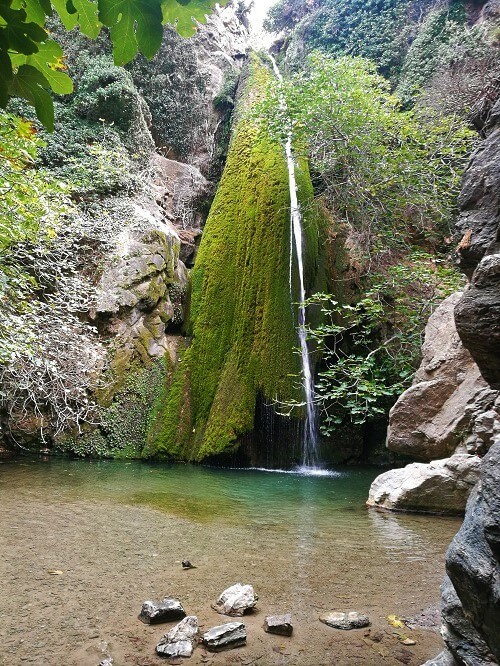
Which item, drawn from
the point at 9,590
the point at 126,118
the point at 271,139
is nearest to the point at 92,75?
Answer: the point at 126,118

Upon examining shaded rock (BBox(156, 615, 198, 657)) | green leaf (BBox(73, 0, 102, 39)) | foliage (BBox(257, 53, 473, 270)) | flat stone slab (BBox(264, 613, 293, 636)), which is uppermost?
foliage (BBox(257, 53, 473, 270))

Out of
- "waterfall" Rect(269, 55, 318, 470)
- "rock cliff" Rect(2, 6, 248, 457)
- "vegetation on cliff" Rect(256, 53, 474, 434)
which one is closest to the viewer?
"vegetation on cliff" Rect(256, 53, 474, 434)

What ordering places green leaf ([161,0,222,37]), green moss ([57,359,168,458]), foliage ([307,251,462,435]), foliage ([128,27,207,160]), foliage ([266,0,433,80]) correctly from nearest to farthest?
green leaf ([161,0,222,37]) < foliage ([307,251,462,435]) < green moss ([57,359,168,458]) < foliage ([266,0,433,80]) < foliage ([128,27,207,160])

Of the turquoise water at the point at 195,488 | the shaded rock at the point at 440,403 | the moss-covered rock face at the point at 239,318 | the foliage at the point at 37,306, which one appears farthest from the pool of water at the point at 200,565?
the moss-covered rock face at the point at 239,318

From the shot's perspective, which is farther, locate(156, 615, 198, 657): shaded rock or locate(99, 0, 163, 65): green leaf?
locate(156, 615, 198, 657): shaded rock

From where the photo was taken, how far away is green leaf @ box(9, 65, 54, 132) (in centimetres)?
98

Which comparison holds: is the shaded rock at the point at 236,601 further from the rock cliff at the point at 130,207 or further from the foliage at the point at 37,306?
the rock cliff at the point at 130,207

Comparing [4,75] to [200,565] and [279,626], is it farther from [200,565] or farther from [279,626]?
[200,565]

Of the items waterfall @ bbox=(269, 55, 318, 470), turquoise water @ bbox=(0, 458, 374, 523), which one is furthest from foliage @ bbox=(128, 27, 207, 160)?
turquoise water @ bbox=(0, 458, 374, 523)

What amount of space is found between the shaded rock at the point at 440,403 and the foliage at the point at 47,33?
4.59m

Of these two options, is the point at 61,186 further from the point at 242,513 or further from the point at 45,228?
the point at 242,513

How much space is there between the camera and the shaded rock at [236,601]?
2.13m

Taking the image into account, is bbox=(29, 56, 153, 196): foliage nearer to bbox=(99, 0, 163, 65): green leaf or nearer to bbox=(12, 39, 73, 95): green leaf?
bbox=(12, 39, 73, 95): green leaf

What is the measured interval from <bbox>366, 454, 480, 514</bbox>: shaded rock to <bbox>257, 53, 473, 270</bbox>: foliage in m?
4.98
